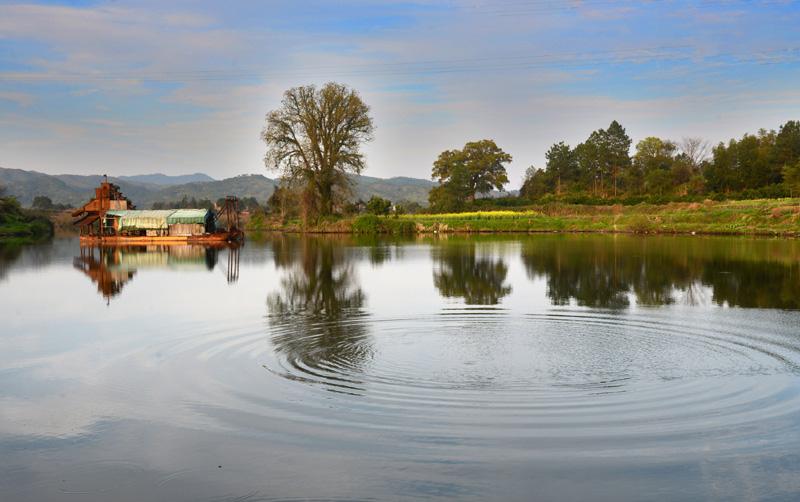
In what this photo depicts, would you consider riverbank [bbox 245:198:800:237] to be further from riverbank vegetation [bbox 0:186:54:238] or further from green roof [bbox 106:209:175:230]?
riverbank vegetation [bbox 0:186:54:238]

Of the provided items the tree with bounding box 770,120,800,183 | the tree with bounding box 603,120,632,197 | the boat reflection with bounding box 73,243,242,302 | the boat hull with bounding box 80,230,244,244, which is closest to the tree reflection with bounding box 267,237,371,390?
the boat reflection with bounding box 73,243,242,302

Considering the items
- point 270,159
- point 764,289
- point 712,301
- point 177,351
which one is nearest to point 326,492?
point 177,351

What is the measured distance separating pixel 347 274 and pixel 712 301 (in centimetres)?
1205

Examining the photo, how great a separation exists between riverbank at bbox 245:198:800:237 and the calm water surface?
136 feet

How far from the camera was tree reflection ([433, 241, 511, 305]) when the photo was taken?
16258 millimetres

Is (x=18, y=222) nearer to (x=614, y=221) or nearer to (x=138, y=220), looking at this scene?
(x=138, y=220)

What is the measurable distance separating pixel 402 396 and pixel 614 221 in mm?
59636

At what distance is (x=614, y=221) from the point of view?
62.9m

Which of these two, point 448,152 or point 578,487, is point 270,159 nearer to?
point 448,152

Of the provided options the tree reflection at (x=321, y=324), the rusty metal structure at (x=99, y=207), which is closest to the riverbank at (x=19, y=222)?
the rusty metal structure at (x=99, y=207)

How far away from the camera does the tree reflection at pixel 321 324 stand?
9211 millimetres

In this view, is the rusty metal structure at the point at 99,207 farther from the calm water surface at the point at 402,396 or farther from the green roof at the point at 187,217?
the calm water surface at the point at 402,396

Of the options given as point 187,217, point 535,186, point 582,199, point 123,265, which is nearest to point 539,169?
point 535,186

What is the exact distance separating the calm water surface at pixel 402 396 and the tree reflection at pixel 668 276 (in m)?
0.28
